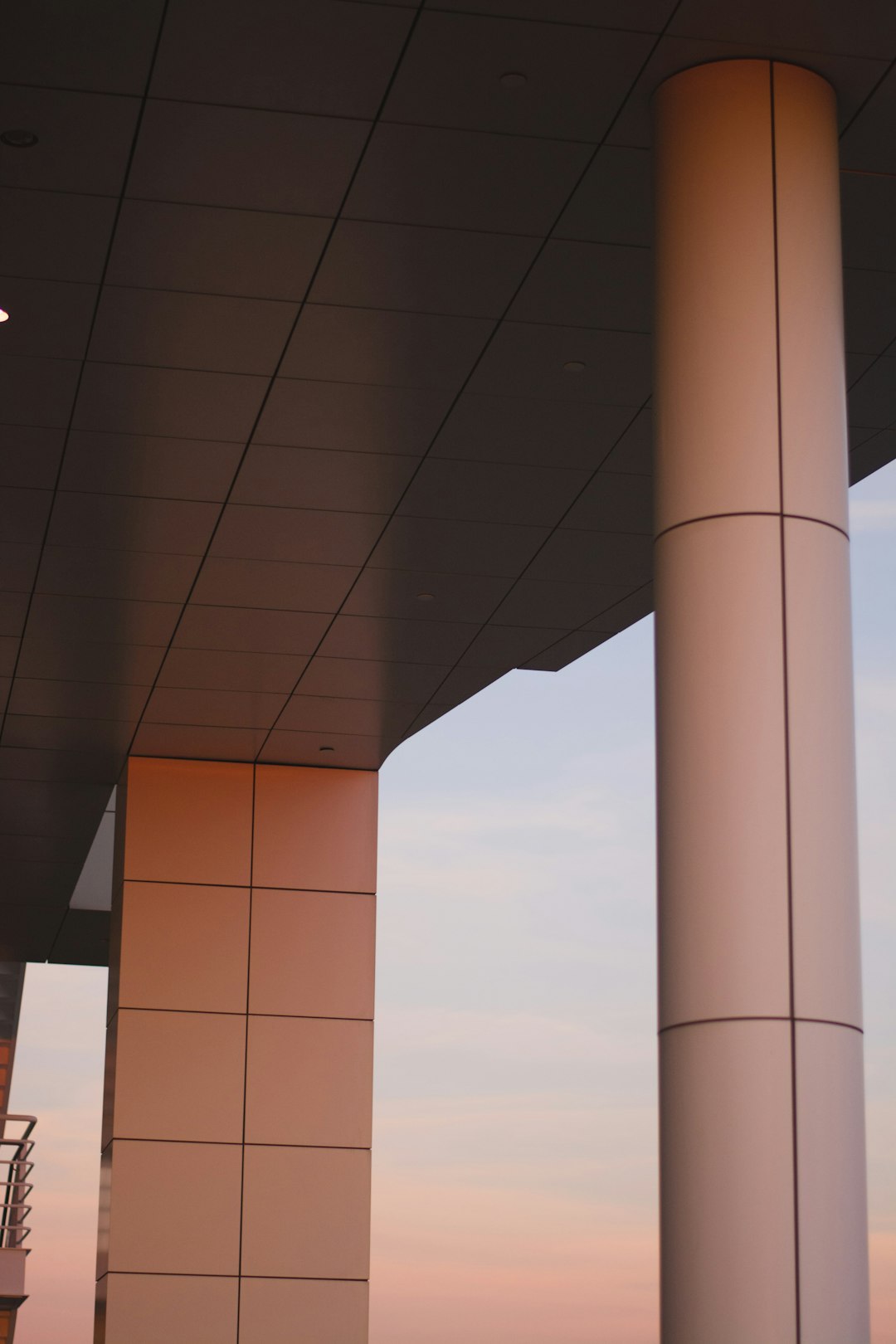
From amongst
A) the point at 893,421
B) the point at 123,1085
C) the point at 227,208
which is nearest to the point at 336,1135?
the point at 123,1085

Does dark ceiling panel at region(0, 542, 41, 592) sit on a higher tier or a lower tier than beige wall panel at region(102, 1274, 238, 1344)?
higher

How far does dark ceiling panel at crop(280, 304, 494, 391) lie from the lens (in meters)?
7.69

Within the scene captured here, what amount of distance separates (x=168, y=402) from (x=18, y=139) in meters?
2.16

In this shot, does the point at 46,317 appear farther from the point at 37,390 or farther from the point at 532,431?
the point at 532,431

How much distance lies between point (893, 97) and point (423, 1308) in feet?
68.2

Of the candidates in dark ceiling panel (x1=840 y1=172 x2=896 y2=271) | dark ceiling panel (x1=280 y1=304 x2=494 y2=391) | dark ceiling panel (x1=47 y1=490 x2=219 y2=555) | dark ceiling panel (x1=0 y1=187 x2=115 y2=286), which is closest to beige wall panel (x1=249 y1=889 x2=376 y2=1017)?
dark ceiling panel (x1=47 y1=490 x2=219 y2=555)

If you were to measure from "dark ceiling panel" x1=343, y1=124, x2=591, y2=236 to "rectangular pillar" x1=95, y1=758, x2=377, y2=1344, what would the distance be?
26.2 feet

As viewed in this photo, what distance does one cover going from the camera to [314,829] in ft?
47.5

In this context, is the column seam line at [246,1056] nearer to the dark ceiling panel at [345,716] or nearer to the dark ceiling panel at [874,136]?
the dark ceiling panel at [345,716]

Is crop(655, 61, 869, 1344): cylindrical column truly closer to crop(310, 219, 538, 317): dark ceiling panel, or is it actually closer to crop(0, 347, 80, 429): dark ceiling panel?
crop(310, 219, 538, 317): dark ceiling panel

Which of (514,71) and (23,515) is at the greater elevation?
(514,71)

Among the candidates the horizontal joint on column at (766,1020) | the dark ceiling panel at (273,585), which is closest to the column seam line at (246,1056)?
the dark ceiling panel at (273,585)

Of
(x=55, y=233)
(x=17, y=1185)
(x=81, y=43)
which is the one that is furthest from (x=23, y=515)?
(x=17, y=1185)

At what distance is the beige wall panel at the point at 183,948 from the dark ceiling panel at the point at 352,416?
5.99 metres
